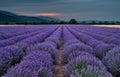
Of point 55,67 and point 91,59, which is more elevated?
point 91,59

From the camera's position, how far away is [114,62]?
18.6ft

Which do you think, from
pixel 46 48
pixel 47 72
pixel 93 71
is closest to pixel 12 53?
pixel 46 48

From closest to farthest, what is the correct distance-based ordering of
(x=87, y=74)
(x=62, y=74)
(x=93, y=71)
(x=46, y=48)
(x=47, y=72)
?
1. (x=87, y=74)
2. (x=93, y=71)
3. (x=47, y=72)
4. (x=62, y=74)
5. (x=46, y=48)

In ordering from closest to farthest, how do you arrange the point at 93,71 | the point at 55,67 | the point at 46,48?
the point at 93,71 < the point at 55,67 < the point at 46,48

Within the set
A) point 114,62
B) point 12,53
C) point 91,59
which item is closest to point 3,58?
point 12,53

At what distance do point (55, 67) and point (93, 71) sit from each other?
3.26 m

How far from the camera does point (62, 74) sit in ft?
20.0

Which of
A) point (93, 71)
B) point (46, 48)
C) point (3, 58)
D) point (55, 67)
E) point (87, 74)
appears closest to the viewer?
point (87, 74)

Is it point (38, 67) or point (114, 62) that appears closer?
point (38, 67)

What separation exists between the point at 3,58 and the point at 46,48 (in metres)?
2.09

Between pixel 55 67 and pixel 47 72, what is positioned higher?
pixel 47 72

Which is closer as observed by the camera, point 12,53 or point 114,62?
point 114,62

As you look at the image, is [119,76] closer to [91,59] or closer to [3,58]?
[91,59]

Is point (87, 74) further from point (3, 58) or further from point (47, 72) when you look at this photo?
point (3, 58)
